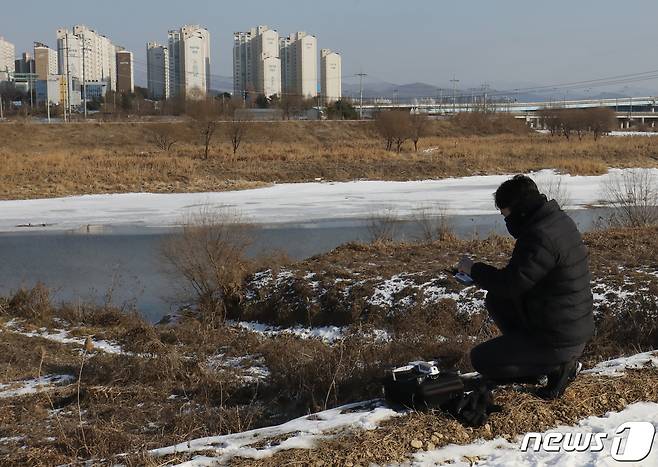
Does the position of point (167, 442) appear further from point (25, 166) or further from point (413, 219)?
point (25, 166)

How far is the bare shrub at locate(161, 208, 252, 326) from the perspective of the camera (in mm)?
13320

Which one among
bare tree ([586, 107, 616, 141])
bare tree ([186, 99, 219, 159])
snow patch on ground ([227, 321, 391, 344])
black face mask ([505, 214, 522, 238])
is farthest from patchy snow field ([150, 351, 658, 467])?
bare tree ([586, 107, 616, 141])

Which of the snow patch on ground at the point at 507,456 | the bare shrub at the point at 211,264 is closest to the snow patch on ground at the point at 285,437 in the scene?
the snow patch on ground at the point at 507,456

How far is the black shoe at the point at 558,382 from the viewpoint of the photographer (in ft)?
16.2

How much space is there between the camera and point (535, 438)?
4543mm

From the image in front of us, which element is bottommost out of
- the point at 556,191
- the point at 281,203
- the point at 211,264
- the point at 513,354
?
the point at 211,264

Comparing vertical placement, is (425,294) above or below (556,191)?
below

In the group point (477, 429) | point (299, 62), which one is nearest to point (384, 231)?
point (477, 429)

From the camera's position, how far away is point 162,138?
53281 mm

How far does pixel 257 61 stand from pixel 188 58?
1400 cm

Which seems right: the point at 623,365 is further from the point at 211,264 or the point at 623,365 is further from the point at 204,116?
the point at 204,116

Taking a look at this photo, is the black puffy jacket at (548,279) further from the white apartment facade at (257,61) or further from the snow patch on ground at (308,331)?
the white apartment facade at (257,61)

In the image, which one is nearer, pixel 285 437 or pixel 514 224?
pixel 285 437

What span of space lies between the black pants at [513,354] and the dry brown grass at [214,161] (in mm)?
30099
